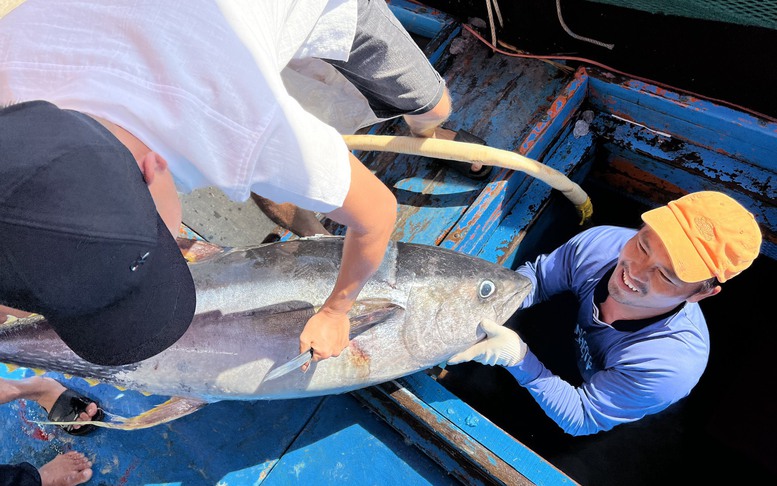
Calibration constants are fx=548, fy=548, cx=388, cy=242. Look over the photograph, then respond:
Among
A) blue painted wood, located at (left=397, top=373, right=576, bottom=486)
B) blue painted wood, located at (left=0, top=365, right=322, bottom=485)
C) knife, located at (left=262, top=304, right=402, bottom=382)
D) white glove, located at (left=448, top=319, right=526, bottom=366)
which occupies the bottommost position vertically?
blue painted wood, located at (left=0, top=365, right=322, bottom=485)

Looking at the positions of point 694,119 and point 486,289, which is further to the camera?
point 694,119

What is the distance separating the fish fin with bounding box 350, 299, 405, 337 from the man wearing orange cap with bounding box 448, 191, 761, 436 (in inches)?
15.4

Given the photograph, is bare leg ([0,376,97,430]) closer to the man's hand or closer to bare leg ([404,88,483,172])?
the man's hand

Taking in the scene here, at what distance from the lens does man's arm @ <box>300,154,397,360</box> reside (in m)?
1.38

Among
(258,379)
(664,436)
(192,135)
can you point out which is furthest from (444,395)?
(192,135)

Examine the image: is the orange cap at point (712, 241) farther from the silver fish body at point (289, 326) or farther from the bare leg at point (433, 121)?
the bare leg at point (433, 121)

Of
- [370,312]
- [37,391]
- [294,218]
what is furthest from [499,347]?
[37,391]

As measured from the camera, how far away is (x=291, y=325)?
2.10m

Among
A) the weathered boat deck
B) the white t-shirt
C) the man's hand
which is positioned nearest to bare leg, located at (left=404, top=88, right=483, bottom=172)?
the weathered boat deck

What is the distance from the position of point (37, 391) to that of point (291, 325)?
1.46 m

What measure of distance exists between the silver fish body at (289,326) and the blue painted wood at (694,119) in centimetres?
114

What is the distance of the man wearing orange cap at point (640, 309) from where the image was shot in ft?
6.04

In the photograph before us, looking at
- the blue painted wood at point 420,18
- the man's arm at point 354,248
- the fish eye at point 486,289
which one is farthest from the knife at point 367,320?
the blue painted wood at point 420,18

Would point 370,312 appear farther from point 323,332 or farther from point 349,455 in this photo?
point 349,455
